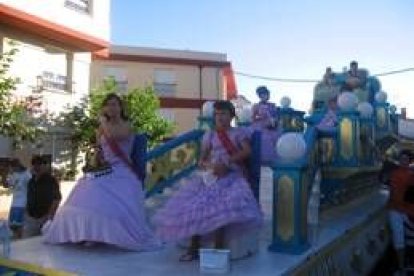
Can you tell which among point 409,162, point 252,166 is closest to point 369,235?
point 409,162

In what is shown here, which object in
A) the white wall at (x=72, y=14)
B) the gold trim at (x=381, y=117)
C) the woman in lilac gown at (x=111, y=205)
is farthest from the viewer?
the white wall at (x=72, y=14)

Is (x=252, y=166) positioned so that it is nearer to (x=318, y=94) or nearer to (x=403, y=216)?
(x=403, y=216)

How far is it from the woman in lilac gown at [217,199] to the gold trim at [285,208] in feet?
1.69

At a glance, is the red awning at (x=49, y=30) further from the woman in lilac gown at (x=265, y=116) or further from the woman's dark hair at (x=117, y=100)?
the woman's dark hair at (x=117, y=100)

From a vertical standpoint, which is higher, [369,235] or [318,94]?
[318,94]

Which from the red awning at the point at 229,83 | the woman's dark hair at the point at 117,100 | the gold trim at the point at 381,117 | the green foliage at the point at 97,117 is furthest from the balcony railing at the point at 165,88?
the woman's dark hair at the point at 117,100

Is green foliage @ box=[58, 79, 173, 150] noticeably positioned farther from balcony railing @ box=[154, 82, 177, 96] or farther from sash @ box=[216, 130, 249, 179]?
balcony railing @ box=[154, 82, 177, 96]

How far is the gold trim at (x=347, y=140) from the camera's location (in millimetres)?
9672

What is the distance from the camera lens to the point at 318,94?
14.8 m

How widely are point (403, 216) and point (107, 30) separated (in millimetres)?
14666

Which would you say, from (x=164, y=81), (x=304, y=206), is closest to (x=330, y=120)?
(x=304, y=206)

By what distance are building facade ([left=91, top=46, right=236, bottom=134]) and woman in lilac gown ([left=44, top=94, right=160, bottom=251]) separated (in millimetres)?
28930

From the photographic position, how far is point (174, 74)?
36.8m

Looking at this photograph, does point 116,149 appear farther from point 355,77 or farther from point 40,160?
point 355,77
